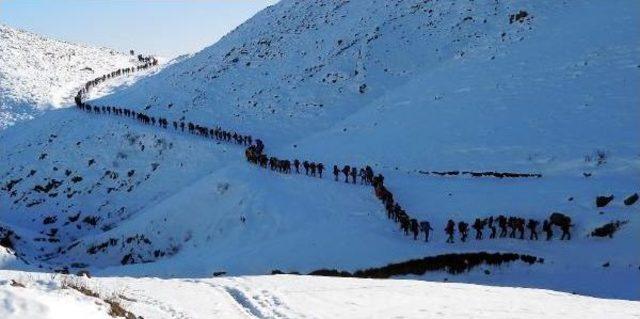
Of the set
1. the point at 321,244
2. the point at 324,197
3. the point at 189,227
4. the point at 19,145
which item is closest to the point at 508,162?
the point at 324,197

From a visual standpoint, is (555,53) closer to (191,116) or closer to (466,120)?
(466,120)

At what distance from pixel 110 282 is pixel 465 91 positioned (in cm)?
3184

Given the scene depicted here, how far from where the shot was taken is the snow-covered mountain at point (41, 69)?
71.9 m

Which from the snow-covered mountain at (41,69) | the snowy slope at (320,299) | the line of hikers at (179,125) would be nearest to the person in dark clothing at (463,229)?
the snowy slope at (320,299)

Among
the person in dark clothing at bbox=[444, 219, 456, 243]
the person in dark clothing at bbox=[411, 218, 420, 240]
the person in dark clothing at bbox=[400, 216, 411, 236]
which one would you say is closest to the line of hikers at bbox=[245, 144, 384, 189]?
the person in dark clothing at bbox=[400, 216, 411, 236]

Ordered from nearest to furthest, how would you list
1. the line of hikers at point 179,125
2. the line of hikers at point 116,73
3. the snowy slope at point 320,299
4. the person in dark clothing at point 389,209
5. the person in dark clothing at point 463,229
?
the snowy slope at point 320,299 → the person in dark clothing at point 463,229 → the person in dark clothing at point 389,209 → the line of hikers at point 179,125 → the line of hikers at point 116,73

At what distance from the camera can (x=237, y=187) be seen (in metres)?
34.8

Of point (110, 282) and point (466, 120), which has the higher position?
point (466, 120)

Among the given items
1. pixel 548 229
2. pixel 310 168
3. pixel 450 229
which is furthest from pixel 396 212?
pixel 310 168

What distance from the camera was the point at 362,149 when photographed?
3994cm

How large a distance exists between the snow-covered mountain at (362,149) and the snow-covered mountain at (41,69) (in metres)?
6.61

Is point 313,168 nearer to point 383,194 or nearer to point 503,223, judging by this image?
point 383,194

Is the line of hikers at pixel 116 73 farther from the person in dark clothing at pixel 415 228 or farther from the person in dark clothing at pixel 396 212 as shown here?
the person in dark clothing at pixel 415 228

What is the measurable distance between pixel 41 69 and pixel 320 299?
8062cm
